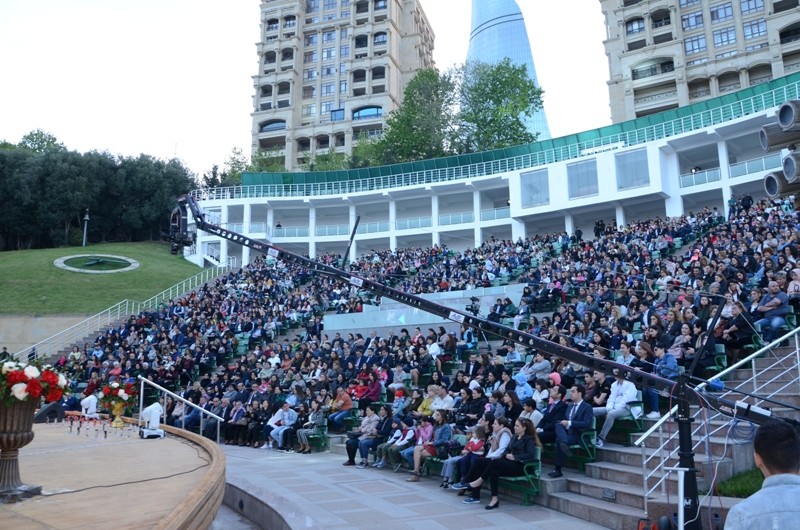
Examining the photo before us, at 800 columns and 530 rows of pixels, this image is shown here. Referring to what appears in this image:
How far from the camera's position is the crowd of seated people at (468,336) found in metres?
10.4

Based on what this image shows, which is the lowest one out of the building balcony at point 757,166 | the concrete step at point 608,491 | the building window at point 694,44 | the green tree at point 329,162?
the concrete step at point 608,491

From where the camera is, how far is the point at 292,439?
14930 millimetres

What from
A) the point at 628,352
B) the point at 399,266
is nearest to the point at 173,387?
the point at 399,266

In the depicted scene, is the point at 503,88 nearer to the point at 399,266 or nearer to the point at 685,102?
the point at 685,102

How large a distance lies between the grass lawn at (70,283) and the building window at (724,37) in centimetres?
4938

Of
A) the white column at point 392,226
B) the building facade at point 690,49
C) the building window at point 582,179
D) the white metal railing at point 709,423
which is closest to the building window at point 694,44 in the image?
the building facade at point 690,49

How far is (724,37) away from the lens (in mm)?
54000

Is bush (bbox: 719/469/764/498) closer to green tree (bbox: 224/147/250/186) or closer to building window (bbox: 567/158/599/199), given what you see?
building window (bbox: 567/158/599/199)

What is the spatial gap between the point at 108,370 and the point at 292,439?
10.7m

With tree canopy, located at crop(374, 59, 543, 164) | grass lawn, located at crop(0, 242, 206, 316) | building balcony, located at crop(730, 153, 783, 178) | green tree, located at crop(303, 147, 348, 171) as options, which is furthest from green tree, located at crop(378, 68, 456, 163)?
building balcony, located at crop(730, 153, 783, 178)

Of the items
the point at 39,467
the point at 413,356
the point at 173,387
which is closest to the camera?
the point at 39,467

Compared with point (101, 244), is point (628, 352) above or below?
below

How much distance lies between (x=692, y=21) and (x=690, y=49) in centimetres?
274

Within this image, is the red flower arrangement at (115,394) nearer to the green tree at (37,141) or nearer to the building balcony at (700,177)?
the building balcony at (700,177)
